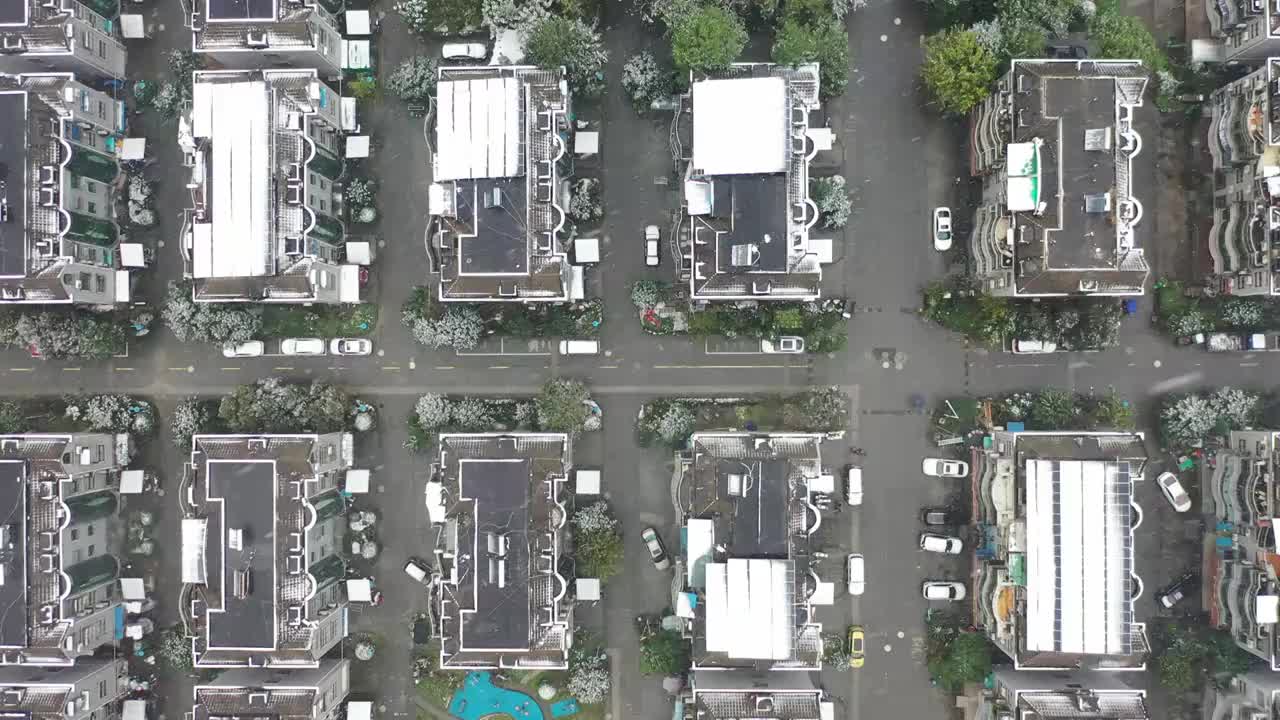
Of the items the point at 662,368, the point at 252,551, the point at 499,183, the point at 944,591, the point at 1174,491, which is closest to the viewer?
the point at 499,183

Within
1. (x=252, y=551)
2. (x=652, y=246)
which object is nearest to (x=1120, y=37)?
(x=652, y=246)

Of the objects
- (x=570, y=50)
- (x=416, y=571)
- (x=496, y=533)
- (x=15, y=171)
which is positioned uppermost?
(x=570, y=50)

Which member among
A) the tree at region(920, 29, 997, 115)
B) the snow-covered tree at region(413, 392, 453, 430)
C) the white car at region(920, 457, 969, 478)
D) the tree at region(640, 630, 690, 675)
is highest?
the tree at region(920, 29, 997, 115)

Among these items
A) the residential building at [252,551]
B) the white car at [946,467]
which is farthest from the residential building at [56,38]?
the white car at [946,467]

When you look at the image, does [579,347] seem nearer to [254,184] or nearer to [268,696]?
[254,184]

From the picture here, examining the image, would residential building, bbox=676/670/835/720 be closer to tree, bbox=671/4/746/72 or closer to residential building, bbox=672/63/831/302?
residential building, bbox=672/63/831/302

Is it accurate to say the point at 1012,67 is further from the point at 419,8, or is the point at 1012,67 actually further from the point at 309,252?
the point at 309,252

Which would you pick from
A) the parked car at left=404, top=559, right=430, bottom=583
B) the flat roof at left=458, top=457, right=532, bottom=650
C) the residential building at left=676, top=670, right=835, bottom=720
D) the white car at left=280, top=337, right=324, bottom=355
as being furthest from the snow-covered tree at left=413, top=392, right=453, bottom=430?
the residential building at left=676, top=670, right=835, bottom=720
